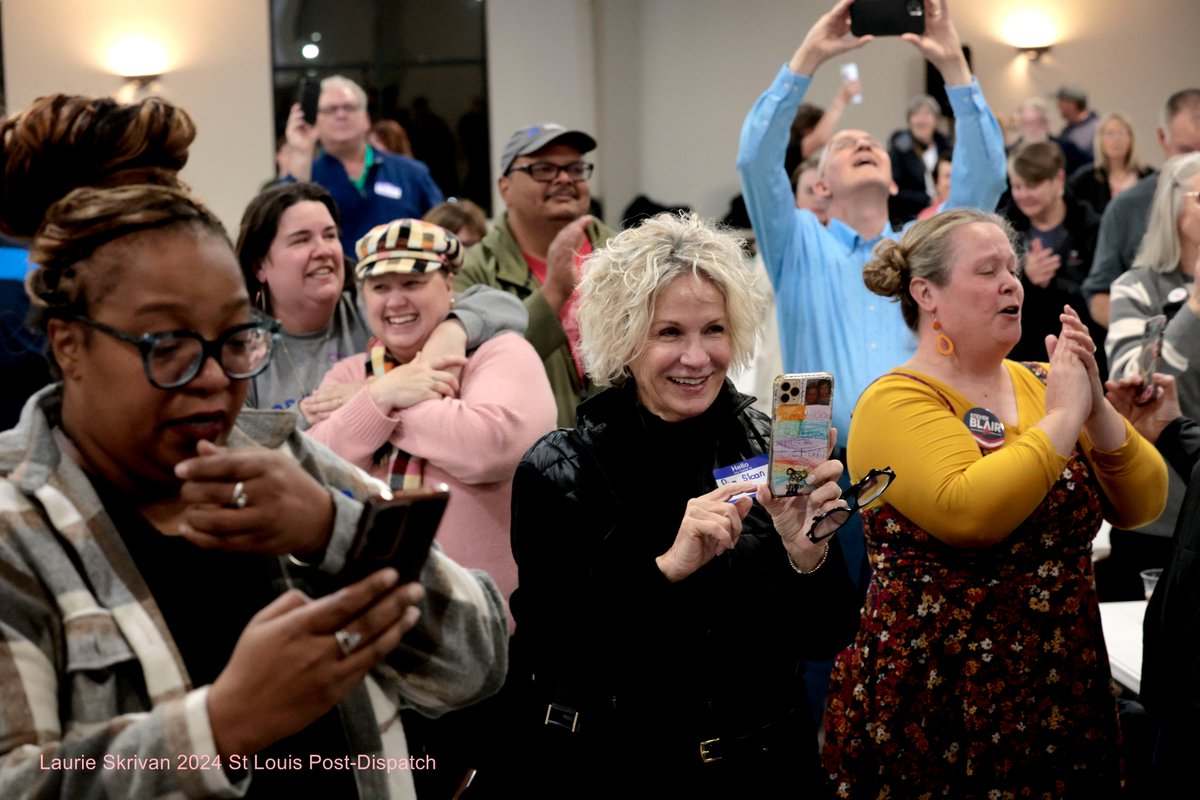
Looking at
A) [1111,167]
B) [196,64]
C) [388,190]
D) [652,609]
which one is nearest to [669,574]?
[652,609]

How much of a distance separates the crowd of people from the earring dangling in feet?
0.03

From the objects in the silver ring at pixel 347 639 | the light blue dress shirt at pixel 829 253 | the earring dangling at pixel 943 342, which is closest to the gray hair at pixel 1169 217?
the light blue dress shirt at pixel 829 253

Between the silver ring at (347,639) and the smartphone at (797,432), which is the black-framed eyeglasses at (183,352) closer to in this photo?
the silver ring at (347,639)

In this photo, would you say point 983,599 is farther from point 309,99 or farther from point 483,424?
point 309,99

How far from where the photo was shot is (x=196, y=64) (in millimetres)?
10141

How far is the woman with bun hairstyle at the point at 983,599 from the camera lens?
Answer: 2.34 m

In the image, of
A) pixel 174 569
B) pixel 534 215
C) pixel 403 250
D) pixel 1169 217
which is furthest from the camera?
pixel 1169 217

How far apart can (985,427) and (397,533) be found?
1.57 meters

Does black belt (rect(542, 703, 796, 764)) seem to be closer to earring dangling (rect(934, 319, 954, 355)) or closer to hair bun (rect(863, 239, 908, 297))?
earring dangling (rect(934, 319, 954, 355))

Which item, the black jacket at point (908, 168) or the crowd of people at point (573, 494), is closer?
the crowd of people at point (573, 494)

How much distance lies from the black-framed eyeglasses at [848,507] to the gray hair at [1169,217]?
7.44 ft

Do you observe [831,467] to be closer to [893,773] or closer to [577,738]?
[577,738]

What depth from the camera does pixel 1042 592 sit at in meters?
2.36

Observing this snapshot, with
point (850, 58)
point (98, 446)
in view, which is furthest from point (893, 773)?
point (850, 58)
